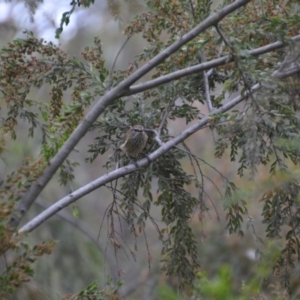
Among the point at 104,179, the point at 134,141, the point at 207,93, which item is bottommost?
the point at 104,179

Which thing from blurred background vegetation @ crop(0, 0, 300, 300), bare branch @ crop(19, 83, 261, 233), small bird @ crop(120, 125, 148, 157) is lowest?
bare branch @ crop(19, 83, 261, 233)

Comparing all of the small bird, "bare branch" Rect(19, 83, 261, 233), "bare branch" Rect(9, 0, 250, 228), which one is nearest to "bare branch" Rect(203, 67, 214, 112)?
"bare branch" Rect(19, 83, 261, 233)

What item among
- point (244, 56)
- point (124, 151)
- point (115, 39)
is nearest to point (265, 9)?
point (244, 56)

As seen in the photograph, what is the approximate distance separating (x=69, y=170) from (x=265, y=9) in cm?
179

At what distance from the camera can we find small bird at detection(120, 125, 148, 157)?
4176 millimetres

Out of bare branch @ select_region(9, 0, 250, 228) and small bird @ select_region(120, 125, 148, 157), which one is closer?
bare branch @ select_region(9, 0, 250, 228)

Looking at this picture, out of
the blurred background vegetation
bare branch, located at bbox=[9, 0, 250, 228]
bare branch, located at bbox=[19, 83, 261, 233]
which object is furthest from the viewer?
the blurred background vegetation

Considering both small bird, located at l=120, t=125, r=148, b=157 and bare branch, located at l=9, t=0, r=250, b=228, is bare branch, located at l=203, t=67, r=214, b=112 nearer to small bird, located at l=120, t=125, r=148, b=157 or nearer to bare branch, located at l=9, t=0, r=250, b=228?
small bird, located at l=120, t=125, r=148, b=157

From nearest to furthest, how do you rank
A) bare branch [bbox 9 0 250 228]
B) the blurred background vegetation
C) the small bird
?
bare branch [bbox 9 0 250 228], the small bird, the blurred background vegetation

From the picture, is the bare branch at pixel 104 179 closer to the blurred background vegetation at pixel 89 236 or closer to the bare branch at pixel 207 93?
the bare branch at pixel 207 93

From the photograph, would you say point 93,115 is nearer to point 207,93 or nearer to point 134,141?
point 134,141

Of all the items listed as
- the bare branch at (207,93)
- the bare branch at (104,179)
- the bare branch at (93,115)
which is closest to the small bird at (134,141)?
the bare branch at (104,179)

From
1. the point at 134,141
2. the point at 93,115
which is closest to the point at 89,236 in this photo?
the point at 134,141

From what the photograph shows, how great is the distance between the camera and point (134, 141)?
13.6 ft
